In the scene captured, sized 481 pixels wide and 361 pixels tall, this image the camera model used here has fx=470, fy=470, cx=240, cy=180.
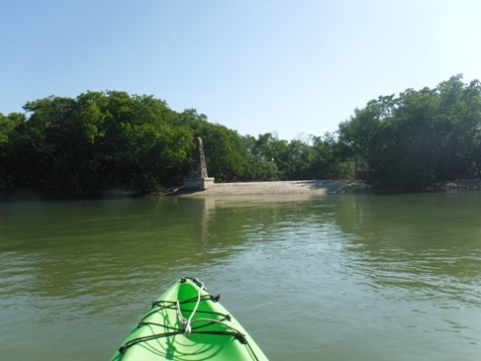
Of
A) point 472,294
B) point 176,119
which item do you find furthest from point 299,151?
point 472,294

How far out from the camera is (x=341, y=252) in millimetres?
11117

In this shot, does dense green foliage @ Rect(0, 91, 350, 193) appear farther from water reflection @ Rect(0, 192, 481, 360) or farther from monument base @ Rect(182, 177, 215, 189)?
water reflection @ Rect(0, 192, 481, 360)

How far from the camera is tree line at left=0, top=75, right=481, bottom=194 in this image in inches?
1404

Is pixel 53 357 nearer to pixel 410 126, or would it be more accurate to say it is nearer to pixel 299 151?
pixel 410 126

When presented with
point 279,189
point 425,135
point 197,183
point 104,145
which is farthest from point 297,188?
point 104,145

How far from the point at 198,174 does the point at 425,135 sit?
59.1ft

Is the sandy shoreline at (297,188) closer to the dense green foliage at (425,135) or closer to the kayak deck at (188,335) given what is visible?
the dense green foliage at (425,135)

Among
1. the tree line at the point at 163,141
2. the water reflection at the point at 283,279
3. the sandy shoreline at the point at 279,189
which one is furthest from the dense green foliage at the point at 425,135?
the water reflection at the point at 283,279

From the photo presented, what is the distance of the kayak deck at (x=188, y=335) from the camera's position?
3.88 metres

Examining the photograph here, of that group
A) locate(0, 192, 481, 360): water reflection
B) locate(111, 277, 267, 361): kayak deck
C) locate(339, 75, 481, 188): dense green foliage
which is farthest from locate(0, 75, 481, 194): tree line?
locate(111, 277, 267, 361): kayak deck

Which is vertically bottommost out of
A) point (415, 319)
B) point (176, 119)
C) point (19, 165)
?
point (415, 319)

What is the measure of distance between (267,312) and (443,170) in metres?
36.5

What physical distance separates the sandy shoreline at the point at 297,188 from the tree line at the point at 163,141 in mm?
1606

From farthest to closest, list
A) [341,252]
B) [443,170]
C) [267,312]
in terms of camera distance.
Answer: [443,170] < [341,252] < [267,312]
